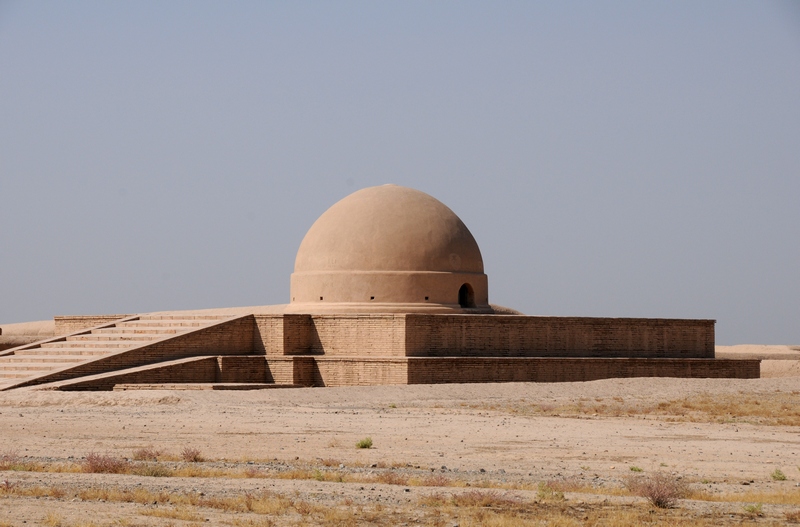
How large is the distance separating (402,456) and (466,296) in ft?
43.6

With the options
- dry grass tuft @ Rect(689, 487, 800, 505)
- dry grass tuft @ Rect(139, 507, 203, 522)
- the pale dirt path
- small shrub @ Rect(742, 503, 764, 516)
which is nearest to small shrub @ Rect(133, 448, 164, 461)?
the pale dirt path

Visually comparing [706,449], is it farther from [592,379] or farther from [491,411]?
[592,379]

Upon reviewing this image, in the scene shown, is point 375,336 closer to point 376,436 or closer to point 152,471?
point 376,436

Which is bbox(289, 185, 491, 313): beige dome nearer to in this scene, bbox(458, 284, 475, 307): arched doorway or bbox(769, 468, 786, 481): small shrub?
bbox(458, 284, 475, 307): arched doorway

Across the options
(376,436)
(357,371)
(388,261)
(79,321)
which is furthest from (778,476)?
(79,321)

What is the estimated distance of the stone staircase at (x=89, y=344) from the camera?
20.3m

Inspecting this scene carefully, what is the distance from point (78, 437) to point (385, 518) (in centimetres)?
624

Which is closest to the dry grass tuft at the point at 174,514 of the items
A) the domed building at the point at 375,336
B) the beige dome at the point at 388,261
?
the domed building at the point at 375,336

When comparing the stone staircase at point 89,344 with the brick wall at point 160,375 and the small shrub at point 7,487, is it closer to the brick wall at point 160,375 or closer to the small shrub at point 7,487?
the brick wall at point 160,375

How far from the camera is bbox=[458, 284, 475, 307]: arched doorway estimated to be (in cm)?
2434

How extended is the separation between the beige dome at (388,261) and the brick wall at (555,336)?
1.99m

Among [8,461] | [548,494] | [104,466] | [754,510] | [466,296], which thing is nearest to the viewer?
[754,510]

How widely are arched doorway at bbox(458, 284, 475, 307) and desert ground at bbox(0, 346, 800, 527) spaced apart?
4.93 meters

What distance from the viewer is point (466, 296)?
24.5 meters
